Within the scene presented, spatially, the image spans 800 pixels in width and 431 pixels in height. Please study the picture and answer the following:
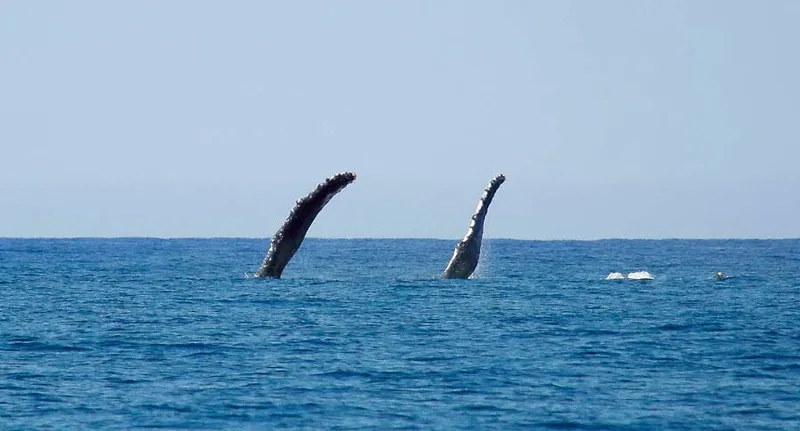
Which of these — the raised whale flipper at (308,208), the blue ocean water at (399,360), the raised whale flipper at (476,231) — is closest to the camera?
the blue ocean water at (399,360)

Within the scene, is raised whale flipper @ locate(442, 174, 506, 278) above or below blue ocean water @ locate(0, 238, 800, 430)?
above

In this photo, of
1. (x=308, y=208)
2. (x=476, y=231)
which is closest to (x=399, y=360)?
(x=308, y=208)

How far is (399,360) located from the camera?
25.6 meters

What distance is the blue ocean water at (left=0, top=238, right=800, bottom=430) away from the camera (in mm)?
19969

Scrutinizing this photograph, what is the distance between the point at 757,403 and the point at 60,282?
4041 cm

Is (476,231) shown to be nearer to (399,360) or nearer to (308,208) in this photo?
(308,208)

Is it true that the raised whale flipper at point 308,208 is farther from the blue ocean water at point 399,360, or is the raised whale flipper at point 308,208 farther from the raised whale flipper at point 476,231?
the raised whale flipper at point 476,231

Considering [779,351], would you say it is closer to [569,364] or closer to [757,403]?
[569,364]

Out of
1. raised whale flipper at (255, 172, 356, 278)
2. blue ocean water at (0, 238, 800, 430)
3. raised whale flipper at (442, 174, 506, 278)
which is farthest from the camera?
raised whale flipper at (442, 174, 506, 278)

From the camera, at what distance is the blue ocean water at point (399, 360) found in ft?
65.5

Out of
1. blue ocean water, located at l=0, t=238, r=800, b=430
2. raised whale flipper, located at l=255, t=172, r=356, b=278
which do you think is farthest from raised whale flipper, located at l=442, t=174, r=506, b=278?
raised whale flipper, located at l=255, t=172, r=356, b=278

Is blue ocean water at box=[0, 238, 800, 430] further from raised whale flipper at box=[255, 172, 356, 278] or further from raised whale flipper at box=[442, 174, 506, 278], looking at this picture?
raised whale flipper at box=[255, 172, 356, 278]

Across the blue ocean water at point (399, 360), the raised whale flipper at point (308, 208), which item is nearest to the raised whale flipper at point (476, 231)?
the blue ocean water at point (399, 360)

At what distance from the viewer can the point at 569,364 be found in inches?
992
